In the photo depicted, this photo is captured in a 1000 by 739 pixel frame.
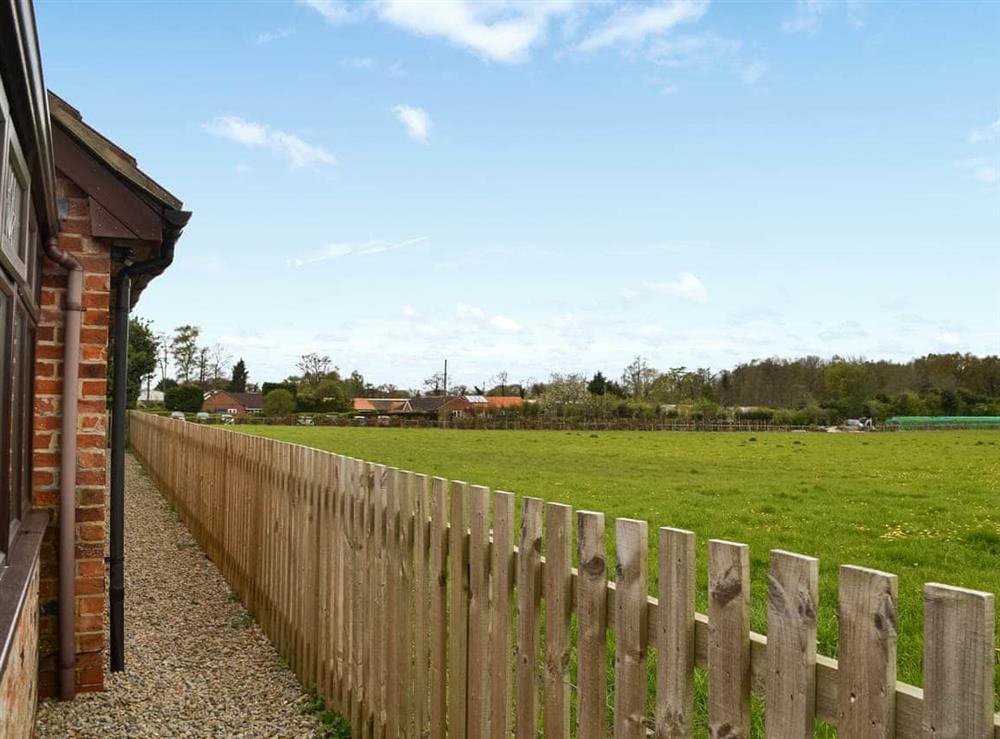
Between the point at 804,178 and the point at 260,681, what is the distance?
72.8ft

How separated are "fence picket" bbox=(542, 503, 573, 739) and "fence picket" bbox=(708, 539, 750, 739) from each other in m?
0.62

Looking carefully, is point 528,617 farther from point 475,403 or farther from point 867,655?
point 475,403

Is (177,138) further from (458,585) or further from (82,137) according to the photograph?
(458,585)

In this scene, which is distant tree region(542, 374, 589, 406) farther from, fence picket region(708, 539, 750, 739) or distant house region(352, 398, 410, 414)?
fence picket region(708, 539, 750, 739)

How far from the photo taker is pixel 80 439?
5.17 m

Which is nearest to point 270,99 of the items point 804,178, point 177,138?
point 177,138

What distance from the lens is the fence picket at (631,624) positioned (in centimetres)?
216

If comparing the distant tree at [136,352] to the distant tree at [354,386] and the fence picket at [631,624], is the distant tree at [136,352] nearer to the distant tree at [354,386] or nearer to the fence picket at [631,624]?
the fence picket at [631,624]

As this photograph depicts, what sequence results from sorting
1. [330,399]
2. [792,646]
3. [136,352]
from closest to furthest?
[792,646] → [136,352] → [330,399]

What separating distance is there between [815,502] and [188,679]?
37.9 feet

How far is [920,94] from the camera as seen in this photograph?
15.8m

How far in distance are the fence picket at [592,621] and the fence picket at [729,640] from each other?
436 mm

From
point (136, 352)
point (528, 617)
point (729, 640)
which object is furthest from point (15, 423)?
point (136, 352)

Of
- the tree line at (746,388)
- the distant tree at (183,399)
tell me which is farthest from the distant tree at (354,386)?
the distant tree at (183,399)
